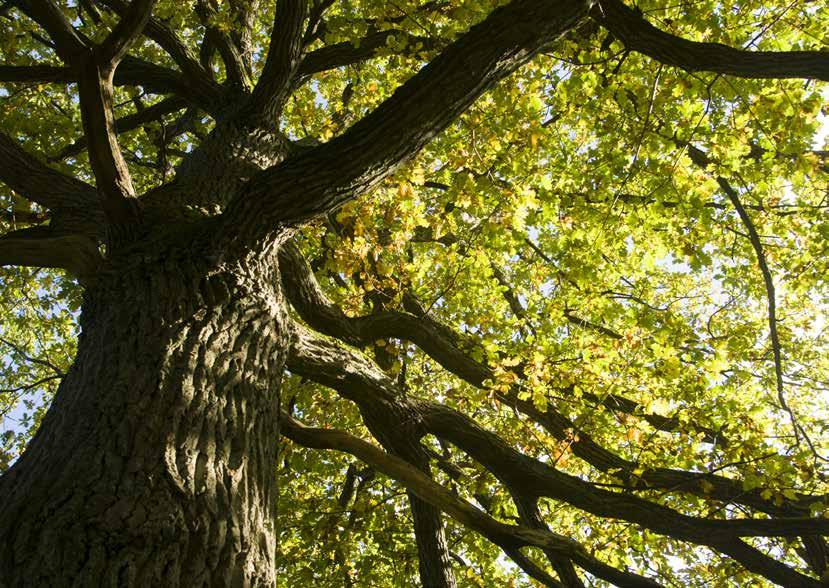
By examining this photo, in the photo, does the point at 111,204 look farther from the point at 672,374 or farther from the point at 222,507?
the point at 672,374

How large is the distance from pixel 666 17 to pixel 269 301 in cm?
486

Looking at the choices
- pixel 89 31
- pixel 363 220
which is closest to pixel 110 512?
pixel 363 220

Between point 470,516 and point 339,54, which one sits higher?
point 339,54

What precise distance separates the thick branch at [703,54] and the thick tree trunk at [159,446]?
3055mm

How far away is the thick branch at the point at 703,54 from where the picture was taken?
3307mm

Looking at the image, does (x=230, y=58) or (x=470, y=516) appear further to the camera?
(x=230, y=58)

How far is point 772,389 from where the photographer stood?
7750mm

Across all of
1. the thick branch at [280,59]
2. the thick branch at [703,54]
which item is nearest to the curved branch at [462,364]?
the thick branch at [280,59]

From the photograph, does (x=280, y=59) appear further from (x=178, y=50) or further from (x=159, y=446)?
(x=159, y=446)

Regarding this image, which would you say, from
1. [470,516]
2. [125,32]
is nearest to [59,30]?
[125,32]

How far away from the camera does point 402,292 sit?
5973 millimetres

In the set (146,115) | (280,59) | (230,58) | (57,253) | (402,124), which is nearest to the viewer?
(402,124)

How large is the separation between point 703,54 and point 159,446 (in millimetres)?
3965

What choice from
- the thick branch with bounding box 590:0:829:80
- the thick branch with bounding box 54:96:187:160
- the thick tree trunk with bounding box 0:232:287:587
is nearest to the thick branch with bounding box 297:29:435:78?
the thick branch with bounding box 54:96:187:160
